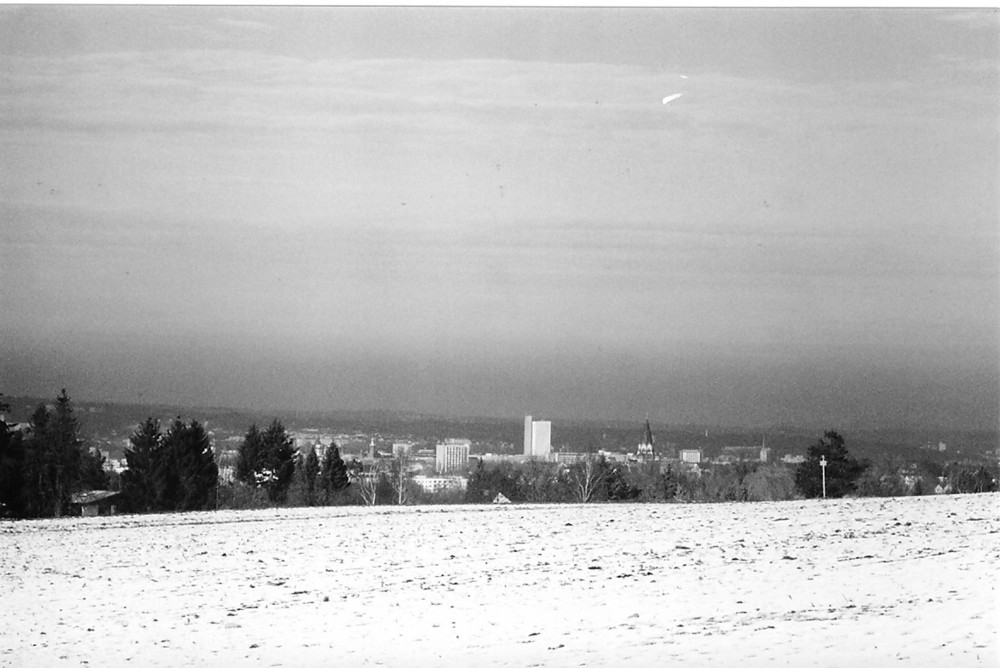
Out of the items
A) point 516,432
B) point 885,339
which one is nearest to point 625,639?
point 516,432

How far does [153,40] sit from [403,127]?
2089mm

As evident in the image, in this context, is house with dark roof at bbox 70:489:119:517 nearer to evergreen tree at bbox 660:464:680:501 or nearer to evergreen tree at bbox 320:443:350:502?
evergreen tree at bbox 320:443:350:502

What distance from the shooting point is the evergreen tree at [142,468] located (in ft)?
34.0

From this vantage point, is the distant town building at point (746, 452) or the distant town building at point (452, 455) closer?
the distant town building at point (452, 455)

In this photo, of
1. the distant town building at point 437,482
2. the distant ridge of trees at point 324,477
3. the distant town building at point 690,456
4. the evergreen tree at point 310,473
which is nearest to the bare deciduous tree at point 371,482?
the distant ridge of trees at point 324,477

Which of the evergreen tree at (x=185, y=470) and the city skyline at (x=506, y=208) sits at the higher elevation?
the city skyline at (x=506, y=208)

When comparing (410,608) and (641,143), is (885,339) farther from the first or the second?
(410,608)

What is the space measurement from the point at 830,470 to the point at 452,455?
347 cm

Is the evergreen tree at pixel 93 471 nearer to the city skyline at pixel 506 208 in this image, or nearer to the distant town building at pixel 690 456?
the city skyline at pixel 506 208

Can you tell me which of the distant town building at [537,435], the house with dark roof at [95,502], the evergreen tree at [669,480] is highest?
the distant town building at [537,435]

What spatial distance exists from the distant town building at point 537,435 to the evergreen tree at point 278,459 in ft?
6.70

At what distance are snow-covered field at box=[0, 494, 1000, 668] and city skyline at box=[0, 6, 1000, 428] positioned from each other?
1.06 m

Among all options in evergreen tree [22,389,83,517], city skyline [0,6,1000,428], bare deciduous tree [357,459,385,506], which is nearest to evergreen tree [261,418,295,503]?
city skyline [0,6,1000,428]

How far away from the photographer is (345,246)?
9.89 meters
